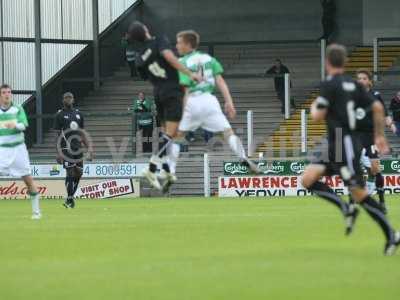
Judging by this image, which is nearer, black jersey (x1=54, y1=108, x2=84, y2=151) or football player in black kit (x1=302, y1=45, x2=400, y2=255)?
football player in black kit (x1=302, y1=45, x2=400, y2=255)

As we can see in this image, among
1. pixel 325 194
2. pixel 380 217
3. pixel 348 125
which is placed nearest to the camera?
pixel 380 217

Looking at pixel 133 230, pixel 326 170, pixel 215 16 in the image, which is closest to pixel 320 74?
pixel 215 16

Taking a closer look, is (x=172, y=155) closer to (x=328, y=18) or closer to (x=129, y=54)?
(x=129, y=54)

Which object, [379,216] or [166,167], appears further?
[166,167]

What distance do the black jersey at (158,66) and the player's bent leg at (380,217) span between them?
15.9 ft

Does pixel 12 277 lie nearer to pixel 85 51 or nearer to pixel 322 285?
pixel 322 285

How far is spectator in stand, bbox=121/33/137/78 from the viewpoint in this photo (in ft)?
131

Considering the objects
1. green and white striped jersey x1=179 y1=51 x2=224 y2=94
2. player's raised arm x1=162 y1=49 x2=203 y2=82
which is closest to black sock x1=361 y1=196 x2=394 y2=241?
player's raised arm x1=162 y1=49 x2=203 y2=82

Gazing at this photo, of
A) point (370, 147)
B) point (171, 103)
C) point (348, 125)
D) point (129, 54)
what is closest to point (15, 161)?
point (171, 103)

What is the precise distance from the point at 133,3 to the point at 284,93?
8.47 m

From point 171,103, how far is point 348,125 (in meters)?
5.17

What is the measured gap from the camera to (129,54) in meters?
40.4

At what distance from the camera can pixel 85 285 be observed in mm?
10602

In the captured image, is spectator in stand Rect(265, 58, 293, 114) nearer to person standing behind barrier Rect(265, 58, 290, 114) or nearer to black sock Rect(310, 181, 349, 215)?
person standing behind barrier Rect(265, 58, 290, 114)
